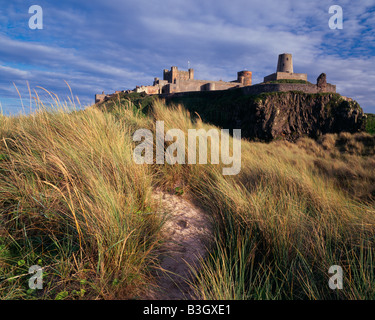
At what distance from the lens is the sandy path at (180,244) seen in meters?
1.71

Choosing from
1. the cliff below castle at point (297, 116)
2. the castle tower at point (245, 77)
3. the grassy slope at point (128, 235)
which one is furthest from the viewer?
the castle tower at point (245, 77)

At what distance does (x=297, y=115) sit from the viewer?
22.6 meters

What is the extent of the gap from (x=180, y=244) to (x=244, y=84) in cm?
4972

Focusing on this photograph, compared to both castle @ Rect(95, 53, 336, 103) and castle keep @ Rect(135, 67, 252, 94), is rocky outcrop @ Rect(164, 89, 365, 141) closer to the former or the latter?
castle @ Rect(95, 53, 336, 103)

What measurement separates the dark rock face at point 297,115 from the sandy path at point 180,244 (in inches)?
804

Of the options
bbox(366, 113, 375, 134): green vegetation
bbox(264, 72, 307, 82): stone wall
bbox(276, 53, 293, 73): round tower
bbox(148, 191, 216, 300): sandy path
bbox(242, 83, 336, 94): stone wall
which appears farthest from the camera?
bbox(276, 53, 293, 73): round tower

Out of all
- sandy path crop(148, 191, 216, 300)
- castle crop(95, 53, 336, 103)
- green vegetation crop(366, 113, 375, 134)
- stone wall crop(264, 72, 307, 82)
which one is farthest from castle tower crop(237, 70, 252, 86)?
sandy path crop(148, 191, 216, 300)

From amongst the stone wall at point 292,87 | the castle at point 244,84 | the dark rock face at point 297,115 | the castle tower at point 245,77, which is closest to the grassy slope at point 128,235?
the dark rock face at point 297,115

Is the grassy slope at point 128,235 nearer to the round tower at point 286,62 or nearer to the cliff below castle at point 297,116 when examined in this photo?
the cliff below castle at point 297,116

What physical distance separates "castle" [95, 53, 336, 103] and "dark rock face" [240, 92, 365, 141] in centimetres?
252

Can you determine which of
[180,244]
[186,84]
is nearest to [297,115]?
[180,244]

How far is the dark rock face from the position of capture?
2191 cm

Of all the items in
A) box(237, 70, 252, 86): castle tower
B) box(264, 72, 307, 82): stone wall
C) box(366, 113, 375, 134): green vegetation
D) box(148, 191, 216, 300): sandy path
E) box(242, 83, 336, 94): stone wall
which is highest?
box(237, 70, 252, 86): castle tower

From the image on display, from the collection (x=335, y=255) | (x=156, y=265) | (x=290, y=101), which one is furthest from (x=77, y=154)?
(x=290, y=101)
